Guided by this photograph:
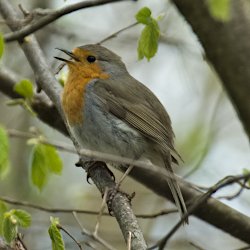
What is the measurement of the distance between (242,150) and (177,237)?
211 centimetres

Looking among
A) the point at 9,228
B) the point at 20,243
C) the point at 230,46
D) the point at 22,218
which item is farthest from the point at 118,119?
the point at 230,46

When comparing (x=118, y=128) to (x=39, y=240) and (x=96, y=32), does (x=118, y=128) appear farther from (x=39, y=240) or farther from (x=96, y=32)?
(x=96, y=32)

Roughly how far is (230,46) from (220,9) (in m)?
0.19

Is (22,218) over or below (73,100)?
below

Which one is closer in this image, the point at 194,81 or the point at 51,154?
the point at 51,154

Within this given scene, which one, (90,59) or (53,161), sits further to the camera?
(90,59)

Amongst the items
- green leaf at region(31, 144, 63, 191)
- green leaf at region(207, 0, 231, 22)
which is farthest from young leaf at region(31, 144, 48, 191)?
green leaf at region(207, 0, 231, 22)

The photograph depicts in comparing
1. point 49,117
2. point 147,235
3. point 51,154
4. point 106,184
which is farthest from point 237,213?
point 147,235

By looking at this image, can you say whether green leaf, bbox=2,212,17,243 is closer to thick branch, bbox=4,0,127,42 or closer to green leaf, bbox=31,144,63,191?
green leaf, bbox=31,144,63,191

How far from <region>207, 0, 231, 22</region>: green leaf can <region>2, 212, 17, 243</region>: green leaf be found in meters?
1.68

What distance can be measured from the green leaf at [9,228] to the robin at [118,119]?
4.82 feet

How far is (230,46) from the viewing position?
5.75 feet

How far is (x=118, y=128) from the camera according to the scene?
15.5 feet

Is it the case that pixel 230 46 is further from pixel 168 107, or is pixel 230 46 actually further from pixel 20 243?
pixel 168 107
